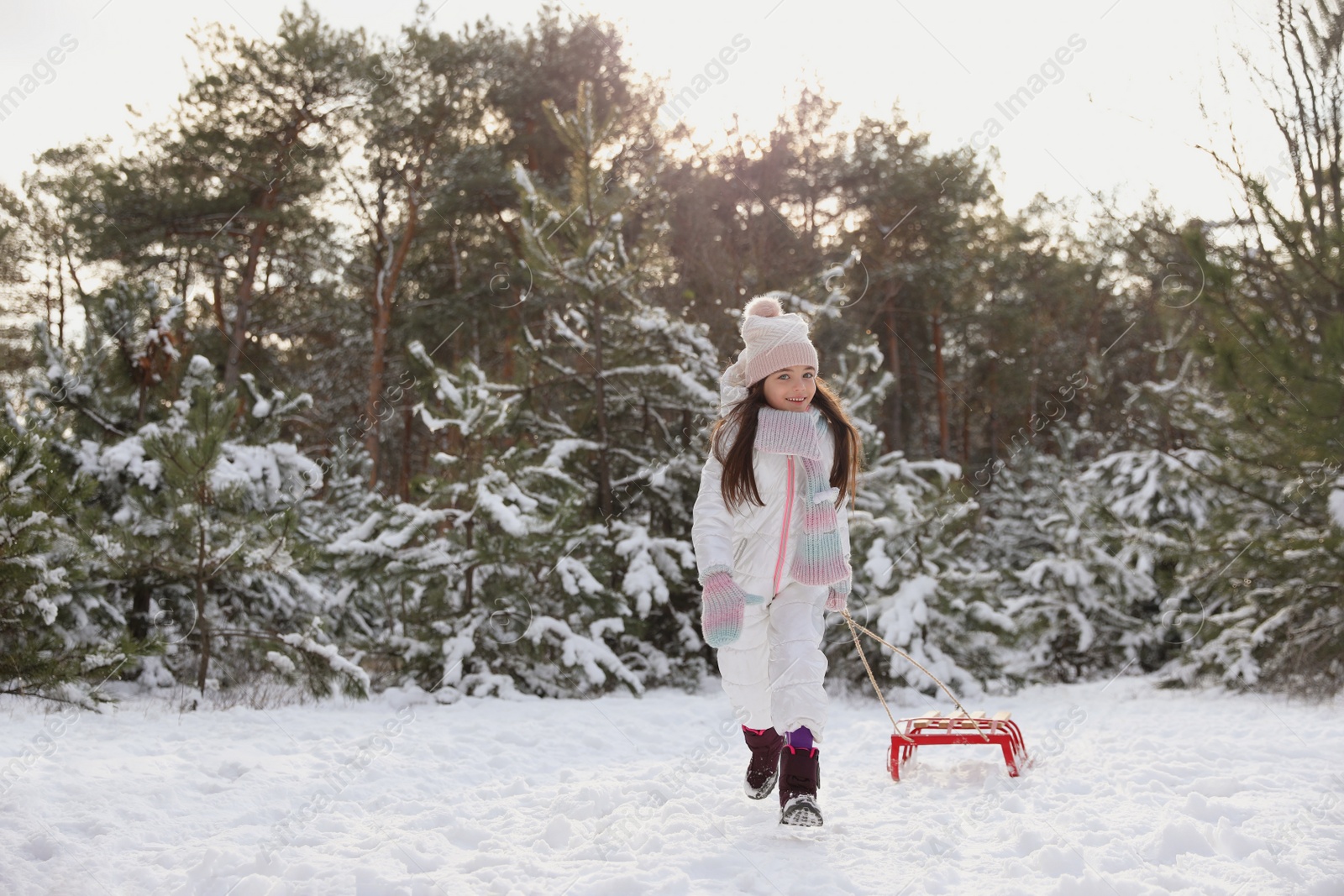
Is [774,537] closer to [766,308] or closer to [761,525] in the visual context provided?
[761,525]

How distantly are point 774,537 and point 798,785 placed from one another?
2.84 feet

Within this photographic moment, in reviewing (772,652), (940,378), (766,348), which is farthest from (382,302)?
(772,652)

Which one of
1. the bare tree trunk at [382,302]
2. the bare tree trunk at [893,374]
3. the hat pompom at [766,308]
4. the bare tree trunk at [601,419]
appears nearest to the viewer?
the hat pompom at [766,308]

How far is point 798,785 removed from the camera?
319 centimetres

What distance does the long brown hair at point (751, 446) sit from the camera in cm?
348

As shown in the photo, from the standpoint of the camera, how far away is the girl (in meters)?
3.34

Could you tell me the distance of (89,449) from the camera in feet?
23.5

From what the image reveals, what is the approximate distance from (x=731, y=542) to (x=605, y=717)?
3.06m

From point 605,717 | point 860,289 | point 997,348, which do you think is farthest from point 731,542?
point 997,348

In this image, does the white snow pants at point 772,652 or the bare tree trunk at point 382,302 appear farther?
the bare tree trunk at point 382,302

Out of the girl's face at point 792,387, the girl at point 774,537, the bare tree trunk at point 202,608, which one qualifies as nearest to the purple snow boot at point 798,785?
the girl at point 774,537

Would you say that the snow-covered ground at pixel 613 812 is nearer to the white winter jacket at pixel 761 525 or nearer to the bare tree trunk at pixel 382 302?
the white winter jacket at pixel 761 525

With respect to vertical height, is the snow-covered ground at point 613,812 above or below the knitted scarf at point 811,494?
below

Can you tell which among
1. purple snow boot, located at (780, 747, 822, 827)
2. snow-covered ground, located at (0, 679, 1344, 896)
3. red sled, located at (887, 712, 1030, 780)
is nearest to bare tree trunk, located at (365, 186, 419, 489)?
snow-covered ground, located at (0, 679, 1344, 896)
